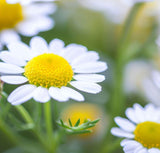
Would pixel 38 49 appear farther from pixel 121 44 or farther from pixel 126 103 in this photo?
pixel 126 103

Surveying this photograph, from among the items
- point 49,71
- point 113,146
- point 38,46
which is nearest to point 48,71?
point 49,71

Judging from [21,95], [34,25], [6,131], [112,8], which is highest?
[112,8]

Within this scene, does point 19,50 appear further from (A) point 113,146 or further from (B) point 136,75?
(B) point 136,75

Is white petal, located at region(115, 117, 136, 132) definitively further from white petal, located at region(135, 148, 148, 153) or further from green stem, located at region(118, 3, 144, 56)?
green stem, located at region(118, 3, 144, 56)

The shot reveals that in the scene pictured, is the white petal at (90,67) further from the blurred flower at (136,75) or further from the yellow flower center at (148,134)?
the blurred flower at (136,75)

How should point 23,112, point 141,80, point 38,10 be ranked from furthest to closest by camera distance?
point 141,80
point 38,10
point 23,112

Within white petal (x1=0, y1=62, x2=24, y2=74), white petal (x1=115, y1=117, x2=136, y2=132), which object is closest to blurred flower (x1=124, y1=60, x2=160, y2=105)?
white petal (x1=115, y1=117, x2=136, y2=132)
